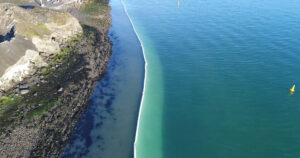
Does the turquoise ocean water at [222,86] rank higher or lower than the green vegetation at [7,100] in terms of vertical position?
higher

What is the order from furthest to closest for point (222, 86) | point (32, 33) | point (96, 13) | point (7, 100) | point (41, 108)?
→ point (96, 13), point (32, 33), point (222, 86), point (7, 100), point (41, 108)

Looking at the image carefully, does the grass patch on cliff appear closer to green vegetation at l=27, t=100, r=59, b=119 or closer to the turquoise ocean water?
the turquoise ocean water

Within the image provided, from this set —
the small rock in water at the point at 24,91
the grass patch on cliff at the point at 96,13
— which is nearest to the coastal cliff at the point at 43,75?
the small rock in water at the point at 24,91

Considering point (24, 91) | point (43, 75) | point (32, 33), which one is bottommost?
point (24, 91)

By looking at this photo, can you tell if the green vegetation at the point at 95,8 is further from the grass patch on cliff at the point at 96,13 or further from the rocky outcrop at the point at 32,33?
the rocky outcrop at the point at 32,33

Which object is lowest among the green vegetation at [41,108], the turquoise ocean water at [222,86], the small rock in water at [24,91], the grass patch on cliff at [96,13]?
the green vegetation at [41,108]

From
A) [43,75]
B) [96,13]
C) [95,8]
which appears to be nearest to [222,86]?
[43,75]

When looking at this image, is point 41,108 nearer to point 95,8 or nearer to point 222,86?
point 222,86

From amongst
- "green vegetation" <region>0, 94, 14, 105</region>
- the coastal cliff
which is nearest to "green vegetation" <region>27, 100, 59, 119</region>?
the coastal cliff
